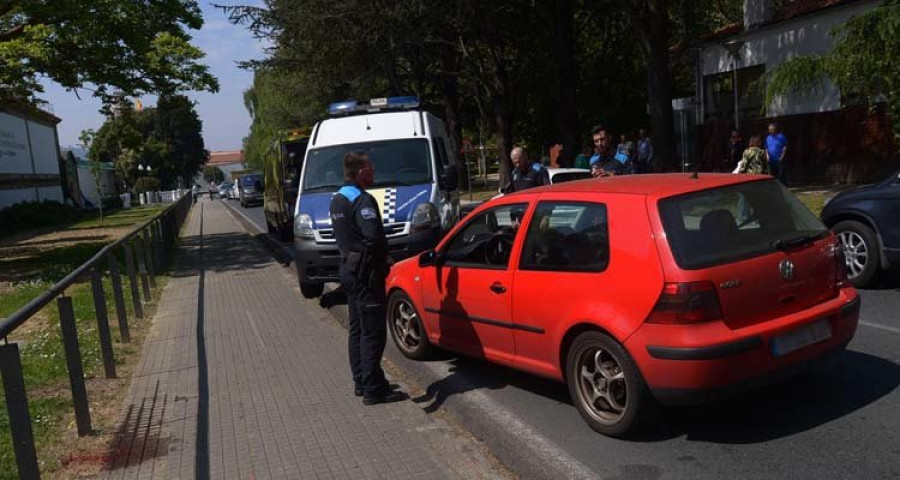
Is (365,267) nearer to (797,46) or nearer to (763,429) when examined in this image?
(763,429)

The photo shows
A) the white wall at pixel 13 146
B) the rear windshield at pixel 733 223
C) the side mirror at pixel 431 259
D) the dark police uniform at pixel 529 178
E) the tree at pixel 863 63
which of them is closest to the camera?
the rear windshield at pixel 733 223

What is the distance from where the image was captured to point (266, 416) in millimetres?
5500

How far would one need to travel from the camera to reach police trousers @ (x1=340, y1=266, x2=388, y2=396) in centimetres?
548

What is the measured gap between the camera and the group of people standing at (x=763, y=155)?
48.6 feet

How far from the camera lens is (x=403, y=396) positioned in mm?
5781

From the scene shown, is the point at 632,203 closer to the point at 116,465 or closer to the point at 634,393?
the point at 634,393

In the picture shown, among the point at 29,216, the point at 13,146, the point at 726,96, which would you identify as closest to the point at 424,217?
the point at 726,96

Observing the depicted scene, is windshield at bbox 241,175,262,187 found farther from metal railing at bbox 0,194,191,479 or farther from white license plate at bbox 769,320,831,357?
white license plate at bbox 769,320,831,357

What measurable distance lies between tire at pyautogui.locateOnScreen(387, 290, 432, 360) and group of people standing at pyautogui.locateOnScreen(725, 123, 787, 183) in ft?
23.8

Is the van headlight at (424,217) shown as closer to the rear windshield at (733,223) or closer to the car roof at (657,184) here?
the car roof at (657,184)

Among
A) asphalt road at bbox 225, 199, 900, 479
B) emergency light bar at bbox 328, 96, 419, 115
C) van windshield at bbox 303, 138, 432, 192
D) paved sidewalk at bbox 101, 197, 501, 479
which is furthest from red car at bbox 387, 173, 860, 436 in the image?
emergency light bar at bbox 328, 96, 419, 115

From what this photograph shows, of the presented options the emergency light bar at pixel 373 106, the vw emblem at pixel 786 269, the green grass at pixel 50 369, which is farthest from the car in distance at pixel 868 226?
the green grass at pixel 50 369

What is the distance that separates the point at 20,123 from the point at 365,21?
22.7m

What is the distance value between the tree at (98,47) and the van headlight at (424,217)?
357 inches
